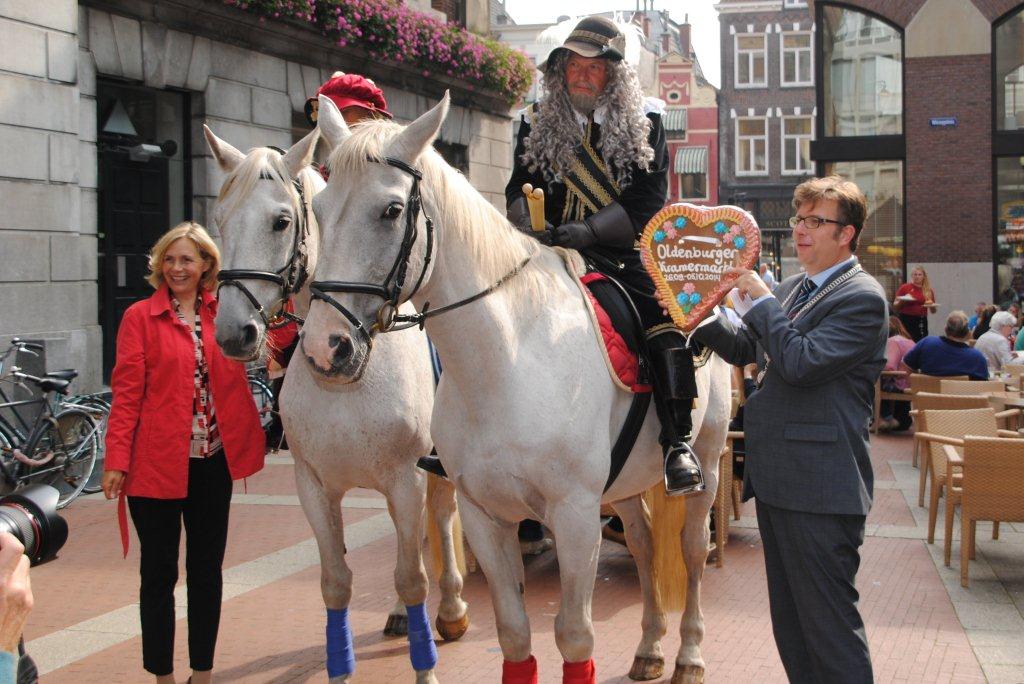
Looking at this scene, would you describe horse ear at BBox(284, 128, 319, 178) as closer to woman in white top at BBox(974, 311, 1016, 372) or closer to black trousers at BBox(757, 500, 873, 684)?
black trousers at BBox(757, 500, 873, 684)

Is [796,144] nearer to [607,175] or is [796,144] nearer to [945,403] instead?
[945,403]

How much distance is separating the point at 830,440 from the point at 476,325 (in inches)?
50.7

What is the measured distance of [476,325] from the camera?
12.3 ft

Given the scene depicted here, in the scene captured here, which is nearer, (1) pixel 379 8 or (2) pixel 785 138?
(1) pixel 379 8

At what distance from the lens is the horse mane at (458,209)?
3404 mm

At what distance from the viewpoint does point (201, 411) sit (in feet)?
15.3

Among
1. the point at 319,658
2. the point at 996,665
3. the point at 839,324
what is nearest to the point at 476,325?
the point at 839,324

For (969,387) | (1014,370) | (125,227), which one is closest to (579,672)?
(969,387)

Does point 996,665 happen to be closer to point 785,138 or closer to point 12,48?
point 12,48

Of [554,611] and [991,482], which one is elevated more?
[991,482]

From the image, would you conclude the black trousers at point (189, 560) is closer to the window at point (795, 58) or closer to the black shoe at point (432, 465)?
the black shoe at point (432, 465)

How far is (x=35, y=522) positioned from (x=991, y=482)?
6.15m

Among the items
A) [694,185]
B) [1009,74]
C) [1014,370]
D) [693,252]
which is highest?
[694,185]

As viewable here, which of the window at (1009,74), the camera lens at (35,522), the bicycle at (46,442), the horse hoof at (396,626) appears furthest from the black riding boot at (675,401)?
the window at (1009,74)
